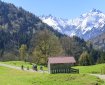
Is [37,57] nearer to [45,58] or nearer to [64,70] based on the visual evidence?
[45,58]

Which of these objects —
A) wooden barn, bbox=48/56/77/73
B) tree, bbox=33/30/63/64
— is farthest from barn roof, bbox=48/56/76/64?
tree, bbox=33/30/63/64

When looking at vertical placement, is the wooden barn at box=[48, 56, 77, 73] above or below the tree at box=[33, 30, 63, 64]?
below

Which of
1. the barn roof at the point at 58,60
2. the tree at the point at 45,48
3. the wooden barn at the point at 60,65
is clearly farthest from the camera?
the tree at the point at 45,48

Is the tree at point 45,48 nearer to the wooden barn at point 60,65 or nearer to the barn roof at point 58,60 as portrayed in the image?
the barn roof at point 58,60

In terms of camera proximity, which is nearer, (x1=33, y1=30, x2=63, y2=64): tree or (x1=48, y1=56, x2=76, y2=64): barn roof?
(x1=48, y1=56, x2=76, y2=64): barn roof

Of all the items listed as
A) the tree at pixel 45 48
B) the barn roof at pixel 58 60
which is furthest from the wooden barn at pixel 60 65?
the tree at pixel 45 48

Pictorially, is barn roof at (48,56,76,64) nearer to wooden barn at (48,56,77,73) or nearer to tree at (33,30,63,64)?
wooden barn at (48,56,77,73)

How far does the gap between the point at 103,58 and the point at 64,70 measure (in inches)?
3225

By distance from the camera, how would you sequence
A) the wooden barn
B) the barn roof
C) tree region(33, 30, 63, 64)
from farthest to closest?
tree region(33, 30, 63, 64) → the barn roof → the wooden barn

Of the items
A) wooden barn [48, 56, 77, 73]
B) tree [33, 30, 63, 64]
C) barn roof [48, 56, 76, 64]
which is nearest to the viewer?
wooden barn [48, 56, 77, 73]

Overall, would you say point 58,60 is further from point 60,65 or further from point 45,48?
point 45,48

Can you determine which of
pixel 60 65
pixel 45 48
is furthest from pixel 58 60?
pixel 45 48

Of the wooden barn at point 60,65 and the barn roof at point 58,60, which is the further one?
the barn roof at point 58,60

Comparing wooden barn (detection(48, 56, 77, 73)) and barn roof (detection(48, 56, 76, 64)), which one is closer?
wooden barn (detection(48, 56, 77, 73))
